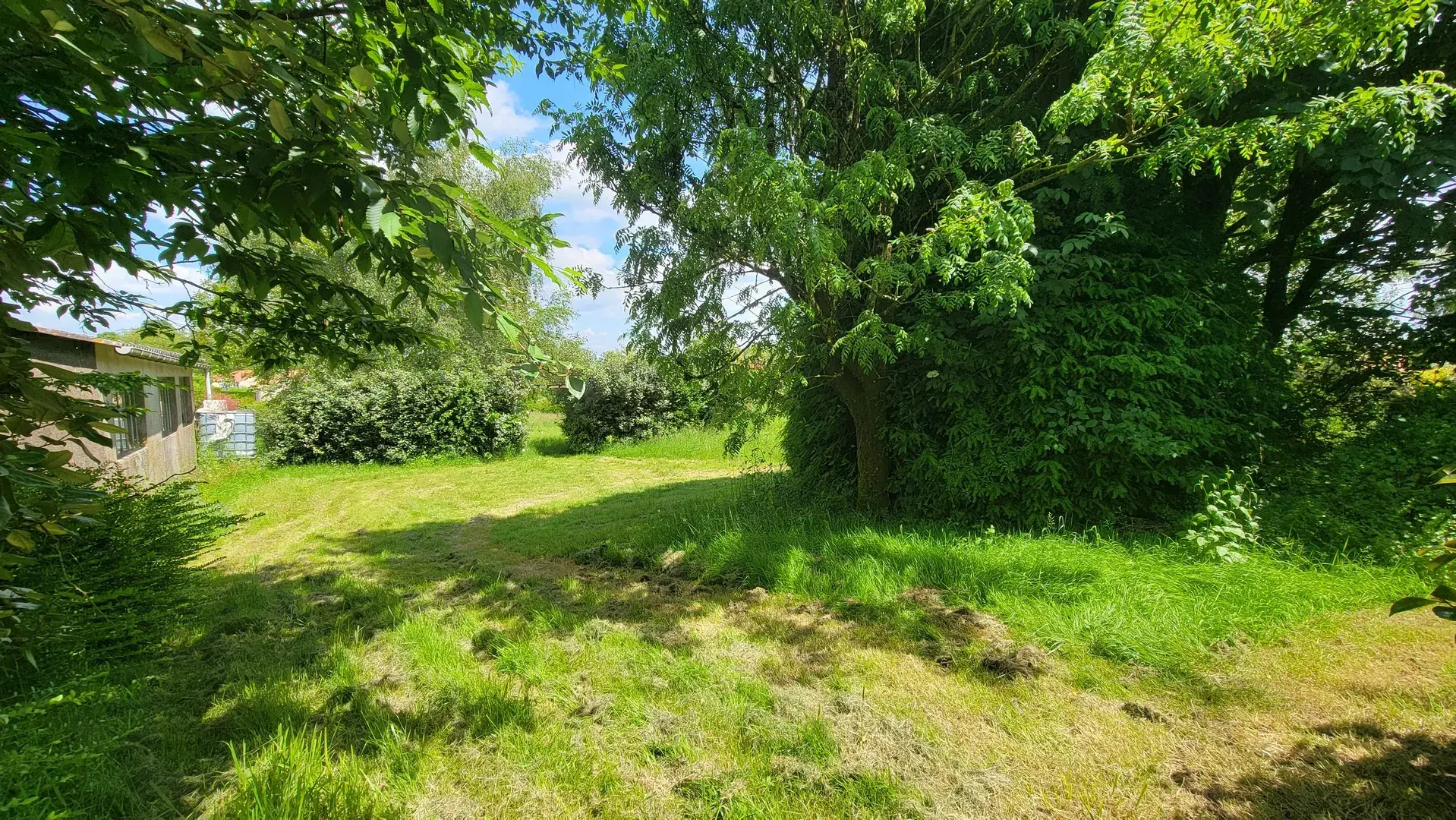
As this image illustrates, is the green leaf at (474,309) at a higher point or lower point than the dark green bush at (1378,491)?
higher

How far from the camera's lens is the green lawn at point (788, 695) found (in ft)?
7.34

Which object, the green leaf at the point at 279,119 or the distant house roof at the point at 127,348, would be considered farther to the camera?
the distant house roof at the point at 127,348

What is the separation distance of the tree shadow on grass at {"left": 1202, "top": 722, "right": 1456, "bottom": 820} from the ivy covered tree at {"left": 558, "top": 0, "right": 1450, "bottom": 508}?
2881 millimetres

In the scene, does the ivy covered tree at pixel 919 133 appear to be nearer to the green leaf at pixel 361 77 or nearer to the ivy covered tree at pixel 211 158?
the ivy covered tree at pixel 211 158

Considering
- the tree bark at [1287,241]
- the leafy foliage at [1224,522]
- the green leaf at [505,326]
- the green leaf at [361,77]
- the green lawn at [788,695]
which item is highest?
the tree bark at [1287,241]

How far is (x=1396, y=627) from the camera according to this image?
3186 mm

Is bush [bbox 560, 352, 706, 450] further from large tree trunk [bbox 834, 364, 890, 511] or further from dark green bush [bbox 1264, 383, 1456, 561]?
dark green bush [bbox 1264, 383, 1456, 561]

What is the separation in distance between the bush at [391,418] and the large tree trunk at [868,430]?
1069 cm

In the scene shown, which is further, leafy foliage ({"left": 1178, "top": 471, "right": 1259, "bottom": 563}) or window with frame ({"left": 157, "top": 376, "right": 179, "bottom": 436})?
window with frame ({"left": 157, "top": 376, "right": 179, "bottom": 436})

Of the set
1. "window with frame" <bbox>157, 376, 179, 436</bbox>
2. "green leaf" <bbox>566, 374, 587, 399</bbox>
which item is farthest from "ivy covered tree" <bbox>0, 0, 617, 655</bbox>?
"window with frame" <bbox>157, 376, 179, 436</bbox>

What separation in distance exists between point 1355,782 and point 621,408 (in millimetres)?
16053

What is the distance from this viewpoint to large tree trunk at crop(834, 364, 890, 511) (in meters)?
6.02

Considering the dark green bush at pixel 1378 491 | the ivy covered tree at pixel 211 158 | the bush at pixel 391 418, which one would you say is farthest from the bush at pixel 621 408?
the ivy covered tree at pixel 211 158

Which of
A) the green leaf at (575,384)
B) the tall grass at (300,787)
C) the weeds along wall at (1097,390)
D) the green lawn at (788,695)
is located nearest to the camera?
the green leaf at (575,384)
